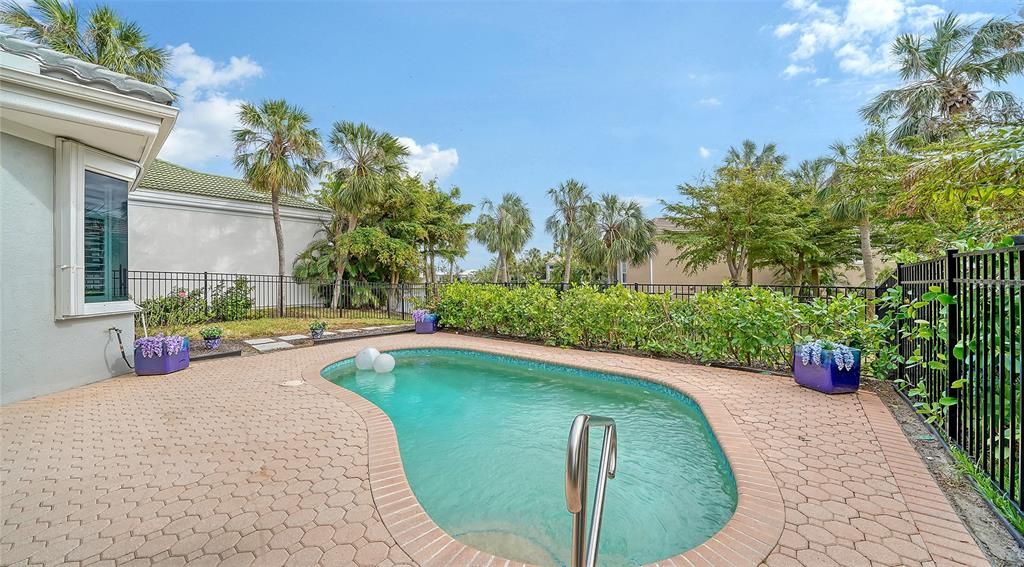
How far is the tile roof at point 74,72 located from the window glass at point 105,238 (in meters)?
1.46

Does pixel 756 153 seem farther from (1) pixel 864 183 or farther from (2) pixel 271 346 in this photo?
(2) pixel 271 346

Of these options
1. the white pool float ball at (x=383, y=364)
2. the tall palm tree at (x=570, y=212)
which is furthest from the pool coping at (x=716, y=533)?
the tall palm tree at (x=570, y=212)

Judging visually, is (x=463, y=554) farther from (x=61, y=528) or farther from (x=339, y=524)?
(x=61, y=528)

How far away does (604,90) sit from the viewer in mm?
12594

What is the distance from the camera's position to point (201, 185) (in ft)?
49.6

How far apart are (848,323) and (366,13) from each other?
10.1 metres

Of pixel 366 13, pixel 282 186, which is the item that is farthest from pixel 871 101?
pixel 282 186

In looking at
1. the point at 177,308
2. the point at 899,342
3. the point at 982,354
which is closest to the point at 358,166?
the point at 177,308

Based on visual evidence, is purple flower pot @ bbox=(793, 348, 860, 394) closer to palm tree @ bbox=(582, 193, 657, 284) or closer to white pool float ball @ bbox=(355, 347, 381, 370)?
white pool float ball @ bbox=(355, 347, 381, 370)

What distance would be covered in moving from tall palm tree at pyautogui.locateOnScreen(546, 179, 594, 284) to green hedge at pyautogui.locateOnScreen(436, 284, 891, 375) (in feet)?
60.8

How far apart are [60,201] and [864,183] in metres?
20.2

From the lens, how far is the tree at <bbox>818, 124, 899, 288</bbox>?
→ 13.4m

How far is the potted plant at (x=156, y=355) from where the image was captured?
6.00 m

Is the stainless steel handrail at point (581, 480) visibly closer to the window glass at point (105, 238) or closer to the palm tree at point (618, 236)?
the window glass at point (105, 238)
